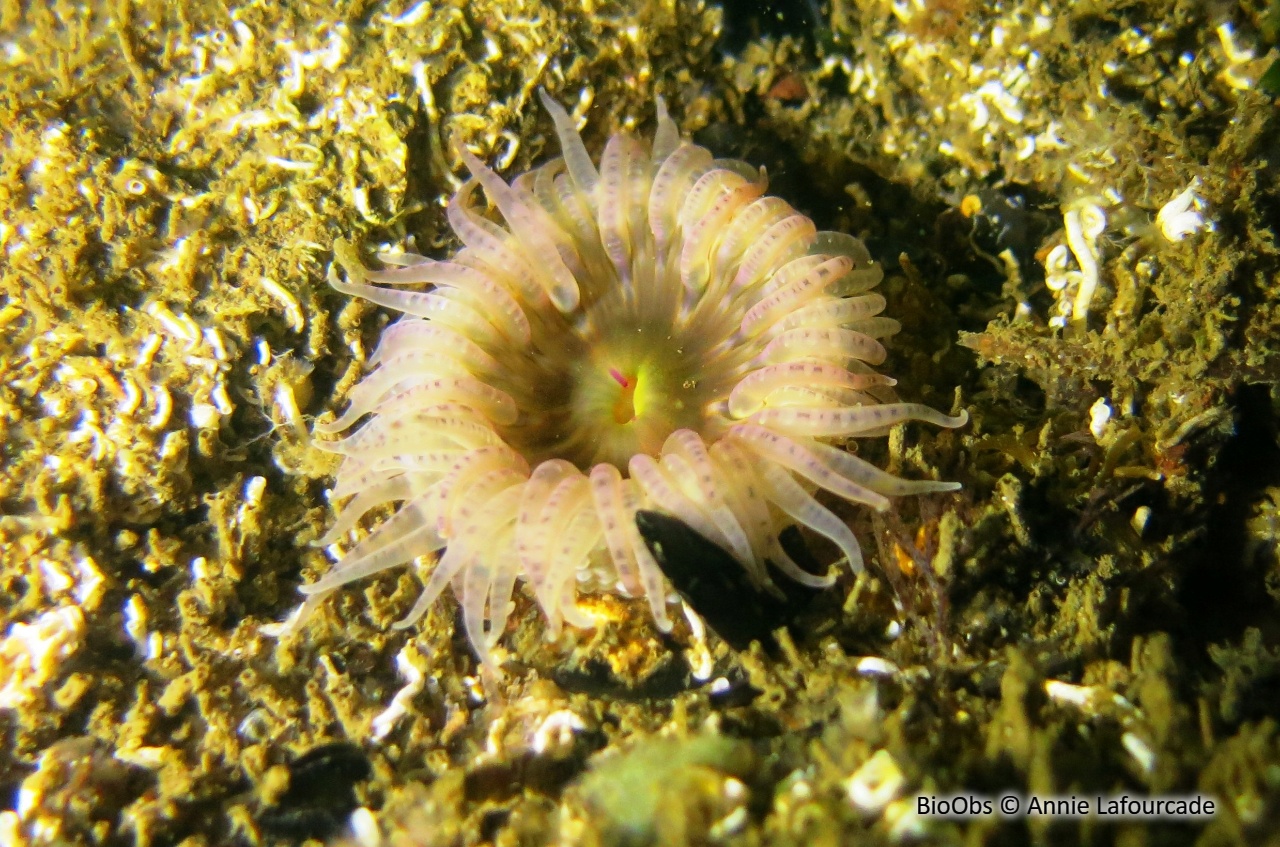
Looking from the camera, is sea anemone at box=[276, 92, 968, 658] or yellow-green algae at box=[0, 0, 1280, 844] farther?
sea anemone at box=[276, 92, 968, 658]

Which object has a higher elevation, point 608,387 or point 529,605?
point 608,387

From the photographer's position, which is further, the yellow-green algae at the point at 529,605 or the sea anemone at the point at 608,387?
the sea anemone at the point at 608,387

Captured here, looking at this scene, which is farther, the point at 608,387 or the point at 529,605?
the point at 608,387

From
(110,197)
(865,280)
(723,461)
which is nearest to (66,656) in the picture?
(110,197)

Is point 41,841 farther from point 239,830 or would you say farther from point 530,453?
point 530,453
